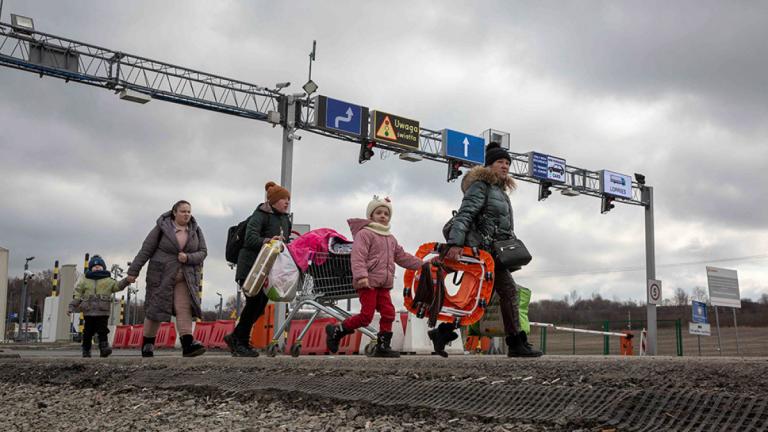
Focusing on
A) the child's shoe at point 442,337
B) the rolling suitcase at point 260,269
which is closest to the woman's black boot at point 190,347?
the rolling suitcase at point 260,269

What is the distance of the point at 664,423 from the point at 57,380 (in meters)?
5.43

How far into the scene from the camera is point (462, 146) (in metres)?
27.8

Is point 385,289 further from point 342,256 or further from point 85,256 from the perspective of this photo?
point 85,256

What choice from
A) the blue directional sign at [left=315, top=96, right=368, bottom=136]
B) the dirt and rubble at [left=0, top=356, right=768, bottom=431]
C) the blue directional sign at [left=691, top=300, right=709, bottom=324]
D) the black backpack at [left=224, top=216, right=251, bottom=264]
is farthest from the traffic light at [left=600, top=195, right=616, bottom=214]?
the dirt and rubble at [left=0, top=356, right=768, bottom=431]

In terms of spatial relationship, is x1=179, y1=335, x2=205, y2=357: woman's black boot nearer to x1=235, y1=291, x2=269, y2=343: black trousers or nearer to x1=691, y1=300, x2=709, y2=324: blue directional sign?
x1=235, y1=291, x2=269, y2=343: black trousers

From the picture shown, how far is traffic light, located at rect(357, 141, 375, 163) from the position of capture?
2361cm

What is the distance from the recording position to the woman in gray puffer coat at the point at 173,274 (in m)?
8.59

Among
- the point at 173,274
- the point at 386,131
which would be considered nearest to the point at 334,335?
the point at 173,274

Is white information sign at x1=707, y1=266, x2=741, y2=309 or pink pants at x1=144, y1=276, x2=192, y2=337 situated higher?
white information sign at x1=707, y1=266, x2=741, y2=309

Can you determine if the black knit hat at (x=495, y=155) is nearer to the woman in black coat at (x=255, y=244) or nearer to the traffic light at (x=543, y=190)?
the woman in black coat at (x=255, y=244)

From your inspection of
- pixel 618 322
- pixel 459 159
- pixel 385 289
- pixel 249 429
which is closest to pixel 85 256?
pixel 459 159

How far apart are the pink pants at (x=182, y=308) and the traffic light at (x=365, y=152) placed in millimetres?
15095

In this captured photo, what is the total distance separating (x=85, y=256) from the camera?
31.4 m

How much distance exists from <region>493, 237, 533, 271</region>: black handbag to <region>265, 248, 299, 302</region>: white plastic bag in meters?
2.21
